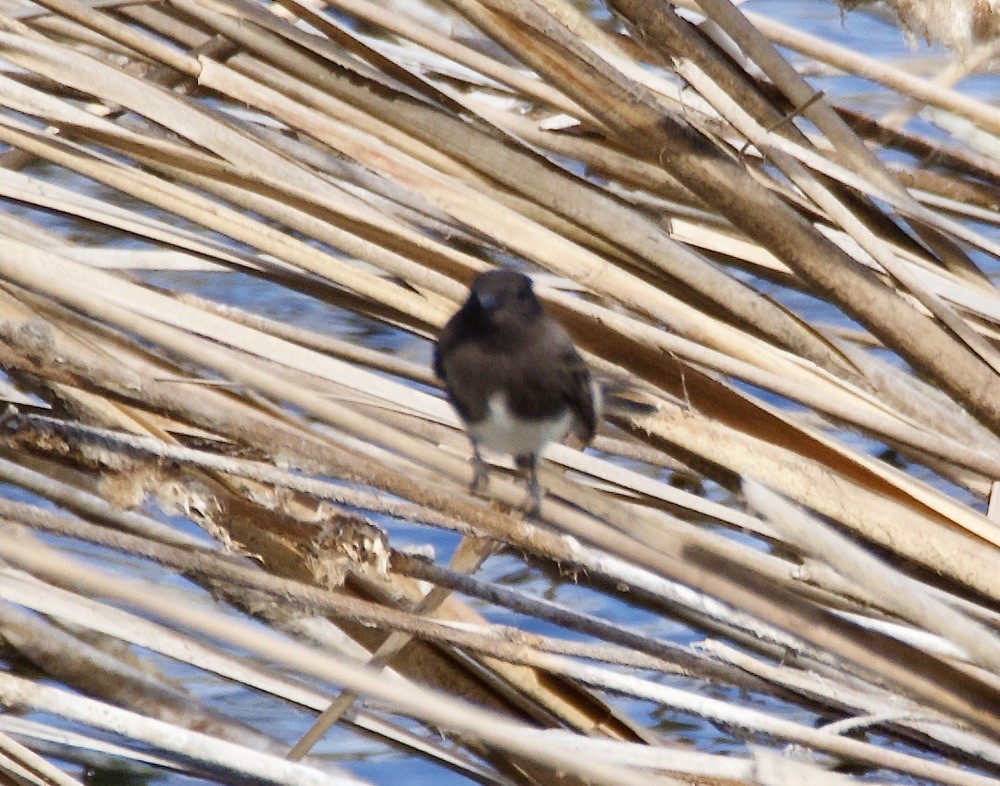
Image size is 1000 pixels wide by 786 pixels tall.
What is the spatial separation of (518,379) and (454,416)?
108mm

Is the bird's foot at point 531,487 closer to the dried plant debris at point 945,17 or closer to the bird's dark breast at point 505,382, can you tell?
the bird's dark breast at point 505,382

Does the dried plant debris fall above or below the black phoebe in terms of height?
above

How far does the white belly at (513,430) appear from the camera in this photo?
2.01 m

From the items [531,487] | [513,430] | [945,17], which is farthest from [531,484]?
[945,17]

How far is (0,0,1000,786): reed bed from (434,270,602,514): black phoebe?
51mm

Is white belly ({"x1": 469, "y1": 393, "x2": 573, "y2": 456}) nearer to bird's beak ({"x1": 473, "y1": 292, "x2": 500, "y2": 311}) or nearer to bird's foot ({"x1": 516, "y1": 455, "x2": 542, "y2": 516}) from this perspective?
bird's foot ({"x1": 516, "y1": 455, "x2": 542, "y2": 516})

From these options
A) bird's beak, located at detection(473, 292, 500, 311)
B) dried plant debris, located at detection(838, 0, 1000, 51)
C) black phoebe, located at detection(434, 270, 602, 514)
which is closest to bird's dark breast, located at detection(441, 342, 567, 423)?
black phoebe, located at detection(434, 270, 602, 514)

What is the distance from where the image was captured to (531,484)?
183 centimetres

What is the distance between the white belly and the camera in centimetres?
201

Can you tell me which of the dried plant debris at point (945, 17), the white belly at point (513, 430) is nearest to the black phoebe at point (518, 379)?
the white belly at point (513, 430)

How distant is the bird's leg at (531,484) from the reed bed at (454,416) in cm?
3

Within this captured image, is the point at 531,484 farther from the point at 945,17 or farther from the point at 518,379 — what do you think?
the point at 945,17

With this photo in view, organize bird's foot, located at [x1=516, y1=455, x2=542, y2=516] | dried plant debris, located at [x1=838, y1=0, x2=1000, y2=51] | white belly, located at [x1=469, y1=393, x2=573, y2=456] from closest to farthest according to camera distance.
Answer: bird's foot, located at [x1=516, y1=455, x2=542, y2=516] < white belly, located at [x1=469, y1=393, x2=573, y2=456] < dried plant debris, located at [x1=838, y1=0, x2=1000, y2=51]

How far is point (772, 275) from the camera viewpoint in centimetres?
237
